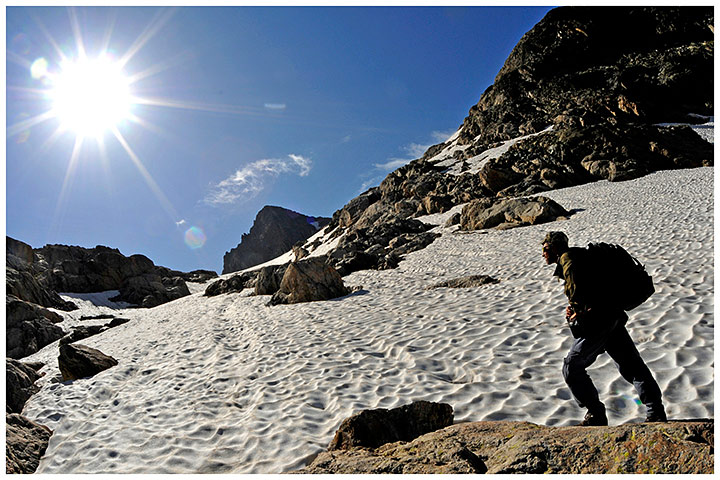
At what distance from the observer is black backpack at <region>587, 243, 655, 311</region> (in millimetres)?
3551

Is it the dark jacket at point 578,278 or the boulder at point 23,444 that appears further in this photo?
the boulder at point 23,444

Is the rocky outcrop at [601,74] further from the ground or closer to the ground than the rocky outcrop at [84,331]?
further from the ground

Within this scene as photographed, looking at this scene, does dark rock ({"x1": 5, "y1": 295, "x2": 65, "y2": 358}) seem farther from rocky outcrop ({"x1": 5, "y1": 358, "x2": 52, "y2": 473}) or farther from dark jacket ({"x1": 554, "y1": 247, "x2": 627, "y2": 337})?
dark jacket ({"x1": 554, "y1": 247, "x2": 627, "y2": 337})

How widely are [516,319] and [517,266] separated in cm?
636

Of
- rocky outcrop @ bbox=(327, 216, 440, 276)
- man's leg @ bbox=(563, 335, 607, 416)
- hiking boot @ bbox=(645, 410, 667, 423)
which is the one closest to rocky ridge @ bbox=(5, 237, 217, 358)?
rocky outcrop @ bbox=(327, 216, 440, 276)

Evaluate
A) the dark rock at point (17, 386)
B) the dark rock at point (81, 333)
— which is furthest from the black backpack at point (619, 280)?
the dark rock at point (81, 333)

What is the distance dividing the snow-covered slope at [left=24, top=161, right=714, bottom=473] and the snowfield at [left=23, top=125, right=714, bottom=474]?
0.03 m

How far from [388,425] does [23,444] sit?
4891mm

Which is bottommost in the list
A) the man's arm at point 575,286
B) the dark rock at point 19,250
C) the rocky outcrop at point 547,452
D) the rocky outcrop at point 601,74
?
the rocky outcrop at point 547,452

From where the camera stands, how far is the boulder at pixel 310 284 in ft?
51.0

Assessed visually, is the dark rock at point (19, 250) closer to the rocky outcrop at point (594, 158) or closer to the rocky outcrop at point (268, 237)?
the rocky outcrop at point (594, 158)

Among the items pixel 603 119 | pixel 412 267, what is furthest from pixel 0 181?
pixel 603 119

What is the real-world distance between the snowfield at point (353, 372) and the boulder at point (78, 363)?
1.01 feet

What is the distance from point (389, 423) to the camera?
4.09 m
